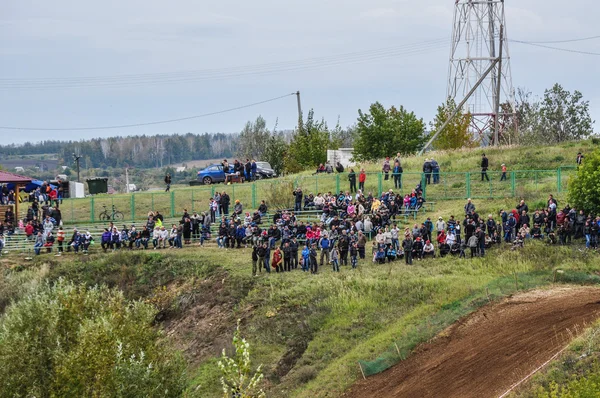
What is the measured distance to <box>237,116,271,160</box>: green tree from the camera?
110 m

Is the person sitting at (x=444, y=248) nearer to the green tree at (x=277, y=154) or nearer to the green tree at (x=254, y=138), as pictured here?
the green tree at (x=277, y=154)

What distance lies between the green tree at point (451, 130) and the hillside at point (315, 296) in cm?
3168

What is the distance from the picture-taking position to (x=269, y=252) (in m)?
36.5

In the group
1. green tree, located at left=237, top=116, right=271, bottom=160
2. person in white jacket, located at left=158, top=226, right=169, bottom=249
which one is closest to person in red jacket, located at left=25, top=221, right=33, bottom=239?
person in white jacket, located at left=158, top=226, right=169, bottom=249

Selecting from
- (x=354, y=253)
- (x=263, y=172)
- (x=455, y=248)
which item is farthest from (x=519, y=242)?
(x=263, y=172)

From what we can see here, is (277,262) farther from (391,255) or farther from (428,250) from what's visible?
(428,250)

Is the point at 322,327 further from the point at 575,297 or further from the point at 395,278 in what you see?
the point at 575,297

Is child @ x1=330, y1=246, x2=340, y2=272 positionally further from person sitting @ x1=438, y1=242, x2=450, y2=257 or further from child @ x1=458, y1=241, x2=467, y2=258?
child @ x1=458, y1=241, x2=467, y2=258

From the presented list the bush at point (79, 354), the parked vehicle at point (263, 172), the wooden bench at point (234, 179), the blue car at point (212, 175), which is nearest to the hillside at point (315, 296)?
the bush at point (79, 354)

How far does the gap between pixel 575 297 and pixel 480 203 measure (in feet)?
51.3

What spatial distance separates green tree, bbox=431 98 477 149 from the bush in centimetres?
5155

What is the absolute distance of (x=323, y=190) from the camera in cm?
5134

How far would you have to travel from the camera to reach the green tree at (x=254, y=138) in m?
110

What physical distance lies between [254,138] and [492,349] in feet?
293
